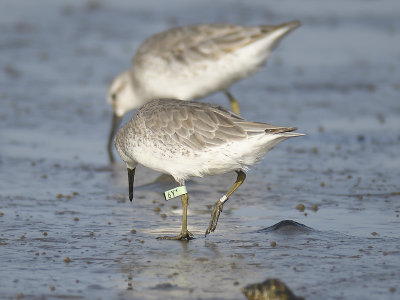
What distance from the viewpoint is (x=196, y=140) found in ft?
23.1

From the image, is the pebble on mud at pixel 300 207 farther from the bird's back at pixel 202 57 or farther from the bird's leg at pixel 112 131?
the bird's back at pixel 202 57

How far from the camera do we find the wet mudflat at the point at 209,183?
5.97 metres

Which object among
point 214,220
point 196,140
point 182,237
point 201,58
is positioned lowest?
point 182,237

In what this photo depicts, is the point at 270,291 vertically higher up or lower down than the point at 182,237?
lower down

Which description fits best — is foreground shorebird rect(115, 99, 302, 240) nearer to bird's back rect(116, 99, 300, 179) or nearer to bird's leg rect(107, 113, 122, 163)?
bird's back rect(116, 99, 300, 179)

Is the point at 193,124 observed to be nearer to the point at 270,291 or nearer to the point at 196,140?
the point at 196,140

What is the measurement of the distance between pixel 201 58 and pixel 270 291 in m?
6.19

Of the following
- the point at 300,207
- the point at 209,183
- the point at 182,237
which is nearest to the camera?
the point at 182,237

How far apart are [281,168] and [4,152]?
3.48 metres

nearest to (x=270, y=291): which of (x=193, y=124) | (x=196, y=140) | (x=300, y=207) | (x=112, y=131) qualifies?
(x=196, y=140)

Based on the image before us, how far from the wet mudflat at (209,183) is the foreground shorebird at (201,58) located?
1067 millimetres

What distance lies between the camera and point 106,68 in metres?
15.1

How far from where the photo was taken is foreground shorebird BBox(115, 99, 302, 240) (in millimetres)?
6855

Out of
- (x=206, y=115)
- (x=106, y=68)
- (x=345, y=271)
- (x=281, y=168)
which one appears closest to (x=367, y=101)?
(x=281, y=168)
